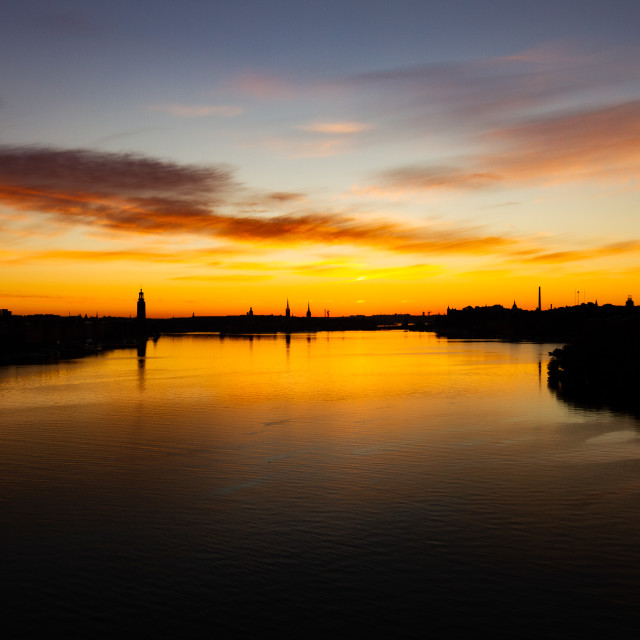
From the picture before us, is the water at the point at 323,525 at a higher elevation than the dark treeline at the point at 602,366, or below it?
below

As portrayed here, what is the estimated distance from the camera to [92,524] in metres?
25.9

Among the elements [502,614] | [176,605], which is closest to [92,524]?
[176,605]

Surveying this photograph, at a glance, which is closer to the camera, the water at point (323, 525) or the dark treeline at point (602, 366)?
the water at point (323, 525)

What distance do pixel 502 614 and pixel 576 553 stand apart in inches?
214

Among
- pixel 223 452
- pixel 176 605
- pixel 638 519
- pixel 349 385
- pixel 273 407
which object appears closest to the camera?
pixel 176 605

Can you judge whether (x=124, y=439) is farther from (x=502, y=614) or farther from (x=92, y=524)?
(x=502, y=614)

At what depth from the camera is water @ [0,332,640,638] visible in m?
18.6

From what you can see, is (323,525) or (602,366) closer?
(323,525)

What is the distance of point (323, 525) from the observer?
1009 inches

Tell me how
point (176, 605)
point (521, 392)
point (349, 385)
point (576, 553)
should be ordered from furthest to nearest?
1. point (349, 385)
2. point (521, 392)
3. point (576, 553)
4. point (176, 605)

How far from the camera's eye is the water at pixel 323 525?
61.0ft

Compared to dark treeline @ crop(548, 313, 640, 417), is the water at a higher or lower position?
lower

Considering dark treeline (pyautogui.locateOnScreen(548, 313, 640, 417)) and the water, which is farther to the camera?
dark treeline (pyautogui.locateOnScreen(548, 313, 640, 417))

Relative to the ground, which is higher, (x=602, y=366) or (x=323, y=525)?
(x=602, y=366)
